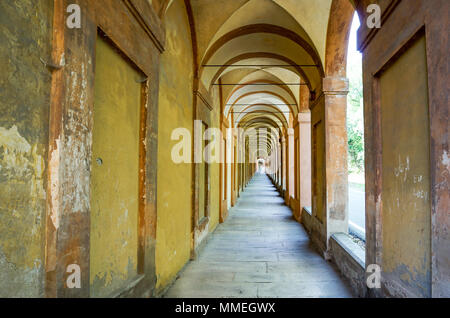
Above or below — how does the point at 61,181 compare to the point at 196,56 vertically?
below

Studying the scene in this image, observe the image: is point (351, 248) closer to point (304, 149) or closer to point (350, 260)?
point (350, 260)

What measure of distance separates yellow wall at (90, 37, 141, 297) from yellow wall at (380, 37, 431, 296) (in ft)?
9.46

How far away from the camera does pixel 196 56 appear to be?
667cm

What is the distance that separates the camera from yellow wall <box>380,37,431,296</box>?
258 centimetres

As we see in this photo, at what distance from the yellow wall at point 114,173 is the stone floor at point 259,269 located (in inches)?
73.0

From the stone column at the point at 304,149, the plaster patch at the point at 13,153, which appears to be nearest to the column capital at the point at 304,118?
the stone column at the point at 304,149

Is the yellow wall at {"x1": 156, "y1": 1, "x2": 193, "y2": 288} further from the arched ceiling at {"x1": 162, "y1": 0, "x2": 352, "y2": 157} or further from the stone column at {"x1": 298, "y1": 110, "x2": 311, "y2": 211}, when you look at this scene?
the stone column at {"x1": 298, "y1": 110, "x2": 311, "y2": 211}

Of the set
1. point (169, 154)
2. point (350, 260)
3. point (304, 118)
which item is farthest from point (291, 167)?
point (169, 154)

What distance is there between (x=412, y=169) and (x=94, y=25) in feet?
10.3

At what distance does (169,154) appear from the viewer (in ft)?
15.8

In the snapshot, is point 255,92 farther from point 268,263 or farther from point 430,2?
point 430,2

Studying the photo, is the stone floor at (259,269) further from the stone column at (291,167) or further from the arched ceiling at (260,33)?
the stone column at (291,167)

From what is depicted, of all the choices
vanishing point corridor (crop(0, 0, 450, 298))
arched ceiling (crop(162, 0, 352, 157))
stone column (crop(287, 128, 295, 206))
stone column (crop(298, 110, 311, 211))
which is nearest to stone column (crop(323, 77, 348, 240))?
vanishing point corridor (crop(0, 0, 450, 298))
